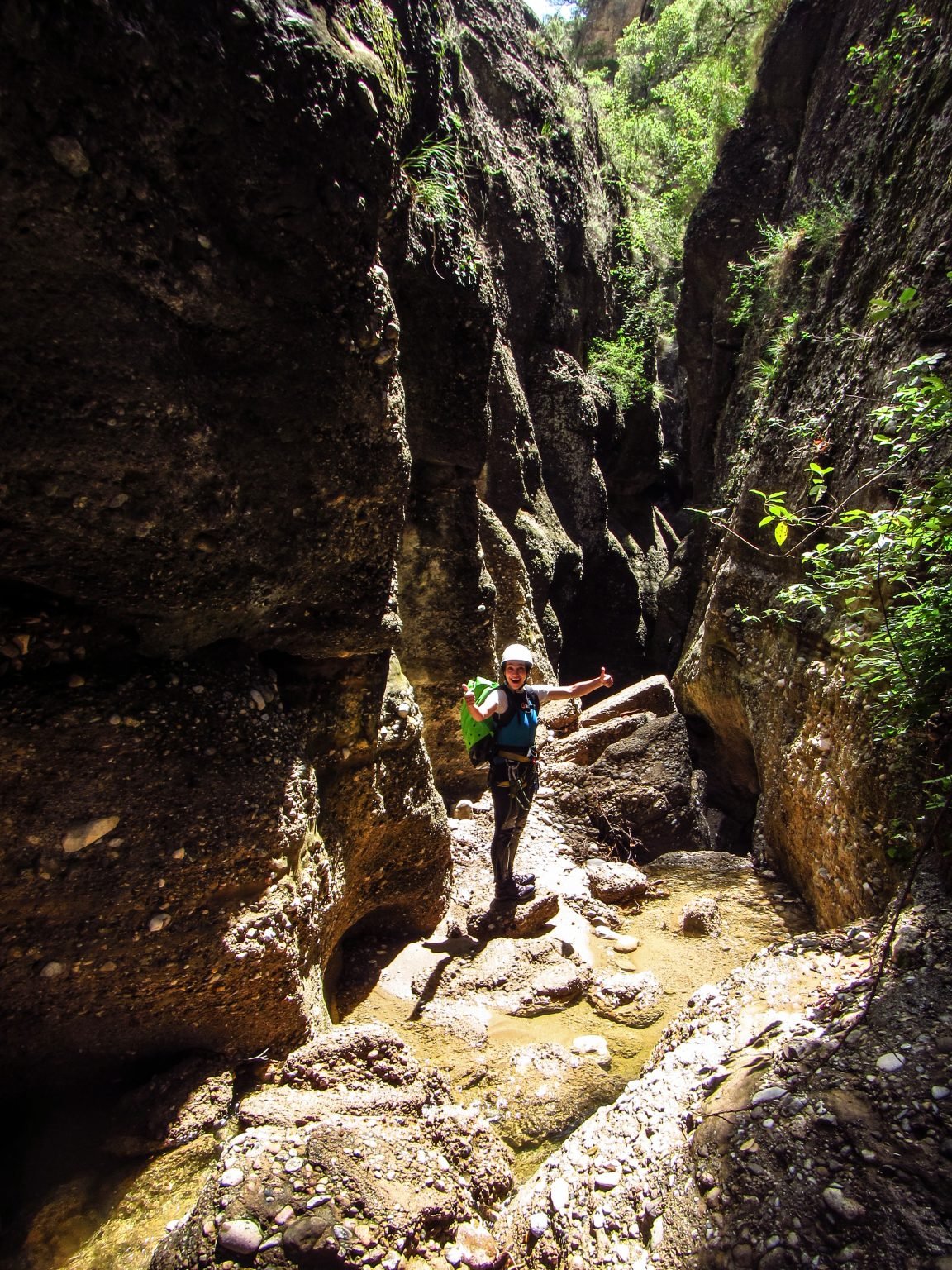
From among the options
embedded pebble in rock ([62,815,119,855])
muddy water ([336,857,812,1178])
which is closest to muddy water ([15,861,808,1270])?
muddy water ([336,857,812,1178])

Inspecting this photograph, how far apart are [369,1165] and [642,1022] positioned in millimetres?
2057

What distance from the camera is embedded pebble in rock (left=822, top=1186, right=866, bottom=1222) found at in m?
1.83

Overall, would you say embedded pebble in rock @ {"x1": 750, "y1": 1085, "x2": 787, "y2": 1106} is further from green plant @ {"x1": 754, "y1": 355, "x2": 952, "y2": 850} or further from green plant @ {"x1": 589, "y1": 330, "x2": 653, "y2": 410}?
green plant @ {"x1": 589, "y1": 330, "x2": 653, "y2": 410}

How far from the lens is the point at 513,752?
4.84 metres

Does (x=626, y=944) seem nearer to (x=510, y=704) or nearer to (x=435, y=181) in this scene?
(x=510, y=704)

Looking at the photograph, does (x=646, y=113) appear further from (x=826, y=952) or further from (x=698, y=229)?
(x=826, y=952)

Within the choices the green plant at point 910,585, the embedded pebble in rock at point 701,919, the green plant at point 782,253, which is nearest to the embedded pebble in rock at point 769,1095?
the green plant at point 910,585

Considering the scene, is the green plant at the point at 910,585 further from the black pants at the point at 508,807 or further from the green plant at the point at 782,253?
the green plant at the point at 782,253

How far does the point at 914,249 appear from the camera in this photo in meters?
4.81

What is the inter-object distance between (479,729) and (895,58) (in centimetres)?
748

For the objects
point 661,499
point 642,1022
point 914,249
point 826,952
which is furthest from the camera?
point 661,499

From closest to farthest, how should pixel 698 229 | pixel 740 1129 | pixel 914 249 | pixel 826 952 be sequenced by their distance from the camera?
pixel 740 1129 < pixel 826 952 < pixel 914 249 < pixel 698 229

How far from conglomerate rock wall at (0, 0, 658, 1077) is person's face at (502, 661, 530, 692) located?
88 centimetres

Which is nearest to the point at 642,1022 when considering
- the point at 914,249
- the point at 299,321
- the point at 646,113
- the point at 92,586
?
the point at 92,586
